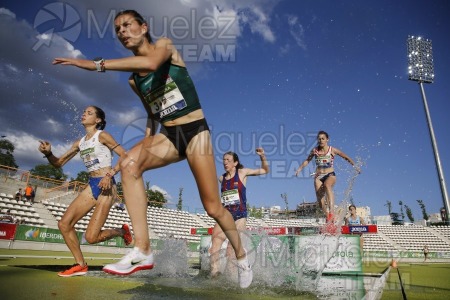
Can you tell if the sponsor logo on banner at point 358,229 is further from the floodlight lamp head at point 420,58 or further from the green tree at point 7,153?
the green tree at point 7,153

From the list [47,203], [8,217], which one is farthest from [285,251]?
[47,203]

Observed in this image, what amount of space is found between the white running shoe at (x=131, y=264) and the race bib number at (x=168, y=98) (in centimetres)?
123

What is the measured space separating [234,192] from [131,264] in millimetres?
3901

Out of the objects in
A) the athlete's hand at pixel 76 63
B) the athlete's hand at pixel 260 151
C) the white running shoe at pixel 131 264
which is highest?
the athlete's hand at pixel 260 151

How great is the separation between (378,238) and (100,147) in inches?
1629

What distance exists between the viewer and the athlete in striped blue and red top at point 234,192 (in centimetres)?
582

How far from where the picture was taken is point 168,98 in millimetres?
2805

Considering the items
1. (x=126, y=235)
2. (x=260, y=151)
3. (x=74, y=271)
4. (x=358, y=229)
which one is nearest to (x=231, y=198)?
(x=260, y=151)

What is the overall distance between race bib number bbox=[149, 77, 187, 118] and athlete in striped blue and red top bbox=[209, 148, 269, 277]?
2.99 metres

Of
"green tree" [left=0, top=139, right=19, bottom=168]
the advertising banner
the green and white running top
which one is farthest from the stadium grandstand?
"green tree" [left=0, top=139, right=19, bottom=168]

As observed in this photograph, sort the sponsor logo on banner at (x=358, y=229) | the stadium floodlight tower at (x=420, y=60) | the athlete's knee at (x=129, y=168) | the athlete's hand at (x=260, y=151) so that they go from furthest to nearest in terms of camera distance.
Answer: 1. the stadium floodlight tower at (x=420, y=60)
2. the sponsor logo on banner at (x=358, y=229)
3. the athlete's hand at (x=260, y=151)
4. the athlete's knee at (x=129, y=168)

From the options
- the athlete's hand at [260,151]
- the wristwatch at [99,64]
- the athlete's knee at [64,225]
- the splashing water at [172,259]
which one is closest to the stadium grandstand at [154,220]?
the splashing water at [172,259]

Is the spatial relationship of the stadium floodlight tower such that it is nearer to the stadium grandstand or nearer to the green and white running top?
the stadium grandstand

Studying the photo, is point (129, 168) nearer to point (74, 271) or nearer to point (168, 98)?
point (168, 98)
